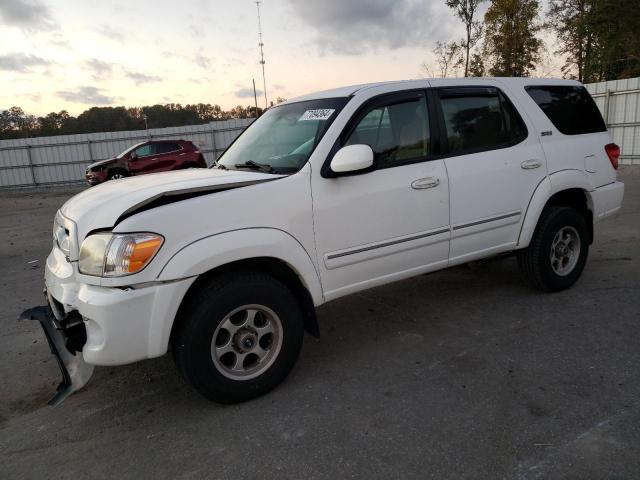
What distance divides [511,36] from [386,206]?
98.9 ft

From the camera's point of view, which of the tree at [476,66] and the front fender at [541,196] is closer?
the front fender at [541,196]

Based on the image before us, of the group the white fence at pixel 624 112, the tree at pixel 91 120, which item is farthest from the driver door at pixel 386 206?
the tree at pixel 91 120

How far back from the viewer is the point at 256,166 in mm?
3459

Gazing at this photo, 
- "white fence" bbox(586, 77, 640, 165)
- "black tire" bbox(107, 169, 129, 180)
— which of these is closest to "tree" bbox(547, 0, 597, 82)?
"white fence" bbox(586, 77, 640, 165)

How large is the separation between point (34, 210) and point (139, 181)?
13566 mm

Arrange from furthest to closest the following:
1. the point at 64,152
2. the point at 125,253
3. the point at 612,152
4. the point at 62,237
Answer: the point at 64,152
the point at 612,152
the point at 62,237
the point at 125,253

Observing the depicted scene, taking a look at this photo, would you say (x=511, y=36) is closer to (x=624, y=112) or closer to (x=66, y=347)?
(x=624, y=112)

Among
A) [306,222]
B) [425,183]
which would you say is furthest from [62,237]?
[425,183]

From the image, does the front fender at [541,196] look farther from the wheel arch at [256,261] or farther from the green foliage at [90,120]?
the green foliage at [90,120]

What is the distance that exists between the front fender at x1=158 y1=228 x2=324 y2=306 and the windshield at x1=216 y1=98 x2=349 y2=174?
0.52 meters

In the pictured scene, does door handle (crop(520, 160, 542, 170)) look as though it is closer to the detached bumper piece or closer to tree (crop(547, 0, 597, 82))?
the detached bumper piece

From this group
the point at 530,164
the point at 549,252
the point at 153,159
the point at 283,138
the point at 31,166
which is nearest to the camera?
the point at 283,138

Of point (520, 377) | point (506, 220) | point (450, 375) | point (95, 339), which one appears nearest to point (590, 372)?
point (520, 377)

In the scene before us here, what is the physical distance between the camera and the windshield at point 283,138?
3.29m
